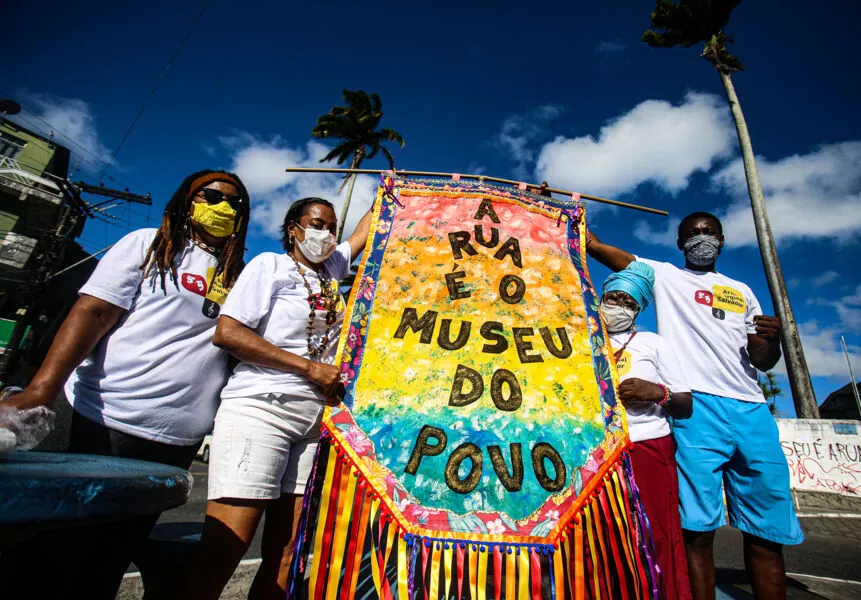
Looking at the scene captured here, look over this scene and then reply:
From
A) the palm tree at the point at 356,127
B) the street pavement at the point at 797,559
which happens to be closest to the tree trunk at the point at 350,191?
the palm tree at the point at 356,127

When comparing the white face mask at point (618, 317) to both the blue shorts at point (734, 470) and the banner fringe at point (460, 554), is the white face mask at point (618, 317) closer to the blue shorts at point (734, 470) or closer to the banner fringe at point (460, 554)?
the blue shorts at point (734, 470)

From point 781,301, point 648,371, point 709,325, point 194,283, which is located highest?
point 781,301

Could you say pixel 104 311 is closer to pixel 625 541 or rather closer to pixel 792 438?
pixel 625 541

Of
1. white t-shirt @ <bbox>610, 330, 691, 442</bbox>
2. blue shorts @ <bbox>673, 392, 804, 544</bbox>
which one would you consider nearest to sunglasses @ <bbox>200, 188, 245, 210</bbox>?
white t-shirt @ <bbox>610, 330, 691, 442</bbox>

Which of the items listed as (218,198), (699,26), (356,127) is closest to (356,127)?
(356,127)

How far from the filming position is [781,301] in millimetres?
8836

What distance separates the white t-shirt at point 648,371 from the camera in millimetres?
1956

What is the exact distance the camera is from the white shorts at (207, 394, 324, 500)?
1379 mm

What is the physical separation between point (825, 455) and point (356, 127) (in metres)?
16.0

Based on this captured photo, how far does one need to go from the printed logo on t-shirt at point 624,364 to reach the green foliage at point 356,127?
1444 centimetres

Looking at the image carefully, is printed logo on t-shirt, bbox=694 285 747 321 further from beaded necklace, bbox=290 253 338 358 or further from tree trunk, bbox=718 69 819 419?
tree trunk, bbox=718 69 819 419

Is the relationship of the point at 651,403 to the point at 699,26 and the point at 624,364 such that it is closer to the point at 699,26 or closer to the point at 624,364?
the point at 624,364

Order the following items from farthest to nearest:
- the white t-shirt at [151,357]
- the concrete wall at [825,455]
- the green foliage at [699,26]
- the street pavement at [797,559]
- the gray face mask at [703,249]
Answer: the green foliage at [699,26] < the concrete wall at [825,455] < the street pavement at [797,559] < the gray face mask at [703,249] < the white t-shirt at [151,357]

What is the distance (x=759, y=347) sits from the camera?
2.15 metres
